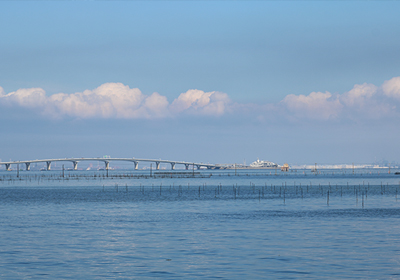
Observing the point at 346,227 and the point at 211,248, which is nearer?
the point at 211,248

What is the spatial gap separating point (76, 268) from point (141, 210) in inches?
1585

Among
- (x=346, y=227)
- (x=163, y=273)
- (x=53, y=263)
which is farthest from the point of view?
(x=346, y=227)

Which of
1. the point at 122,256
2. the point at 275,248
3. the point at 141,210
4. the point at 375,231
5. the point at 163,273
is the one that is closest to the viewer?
the point at 163,273

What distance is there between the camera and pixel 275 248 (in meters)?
37.1

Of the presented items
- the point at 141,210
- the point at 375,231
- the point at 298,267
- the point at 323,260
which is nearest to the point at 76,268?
the point at 298,267

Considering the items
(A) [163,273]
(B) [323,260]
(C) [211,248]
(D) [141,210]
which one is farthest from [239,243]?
(D) [141,210]

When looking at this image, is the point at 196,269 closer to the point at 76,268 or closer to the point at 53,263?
the point at 76,268

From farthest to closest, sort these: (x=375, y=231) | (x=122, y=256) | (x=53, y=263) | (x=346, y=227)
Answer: (x=346, y=227) → (x=375, y=231) → (x=122, y=256) → (x=53, y=263)

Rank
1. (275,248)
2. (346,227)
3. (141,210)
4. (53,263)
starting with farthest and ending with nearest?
(141,210)
(346,227)
(275,248)
(53,263)

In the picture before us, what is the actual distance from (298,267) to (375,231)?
708 inches

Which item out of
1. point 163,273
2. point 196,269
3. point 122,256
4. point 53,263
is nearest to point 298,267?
point 196,269

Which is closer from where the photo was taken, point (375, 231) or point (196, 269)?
point (196, 269)

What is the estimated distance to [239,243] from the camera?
39.4 metres

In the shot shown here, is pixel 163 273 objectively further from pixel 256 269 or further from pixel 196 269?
pixel 256 269
